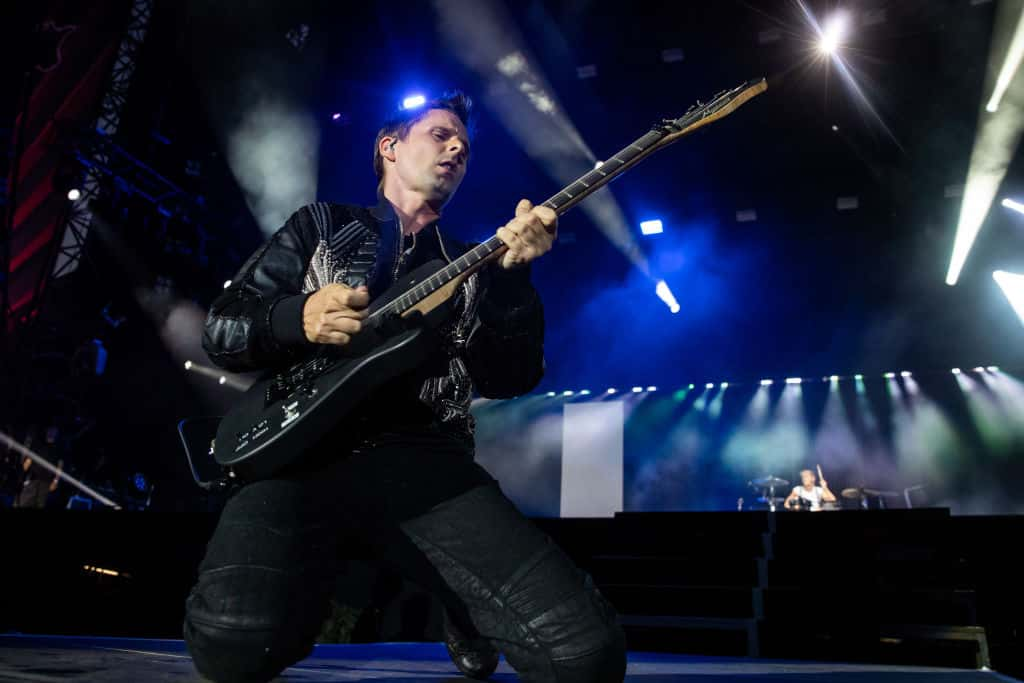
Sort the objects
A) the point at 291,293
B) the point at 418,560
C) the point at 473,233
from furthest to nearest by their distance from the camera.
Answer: the point at 473,233 → the point at 291,293 → the point at 418,560

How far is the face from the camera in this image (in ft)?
8.43

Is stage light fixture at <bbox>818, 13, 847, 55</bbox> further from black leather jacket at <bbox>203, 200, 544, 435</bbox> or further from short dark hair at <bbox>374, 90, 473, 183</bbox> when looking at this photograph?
black leather jacket at <bbox>203, 200, 544, 435</bbox>

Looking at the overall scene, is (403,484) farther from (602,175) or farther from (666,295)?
(666,295)

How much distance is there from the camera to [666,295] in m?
12.5

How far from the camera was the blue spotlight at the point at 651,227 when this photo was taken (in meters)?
11.0

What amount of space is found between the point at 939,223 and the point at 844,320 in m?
2.75

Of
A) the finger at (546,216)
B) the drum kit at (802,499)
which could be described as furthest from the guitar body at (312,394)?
the drum kit at (802,499)

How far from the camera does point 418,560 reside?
6.91 ft

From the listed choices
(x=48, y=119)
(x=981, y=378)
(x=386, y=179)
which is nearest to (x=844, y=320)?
(x=981, y=378)

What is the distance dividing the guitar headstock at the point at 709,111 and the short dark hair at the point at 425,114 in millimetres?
727

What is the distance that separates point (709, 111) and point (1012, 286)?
11255mm

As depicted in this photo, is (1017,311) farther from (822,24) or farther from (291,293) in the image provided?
(291,293)

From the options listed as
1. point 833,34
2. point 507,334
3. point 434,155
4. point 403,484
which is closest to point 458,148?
point 434,155

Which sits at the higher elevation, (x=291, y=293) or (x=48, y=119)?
(x=48, y=119)
